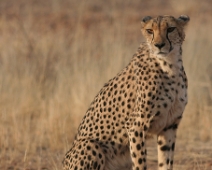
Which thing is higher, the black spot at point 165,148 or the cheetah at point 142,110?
the cheetah at point 142,110

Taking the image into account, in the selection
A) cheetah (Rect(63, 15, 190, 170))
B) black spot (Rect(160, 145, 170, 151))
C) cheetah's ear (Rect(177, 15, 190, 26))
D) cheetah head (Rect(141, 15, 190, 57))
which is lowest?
black spot (Rect(160, 145, 170, 151))

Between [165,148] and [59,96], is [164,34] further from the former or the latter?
[59,96]

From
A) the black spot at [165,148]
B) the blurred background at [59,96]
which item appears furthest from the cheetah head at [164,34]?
the blurred background at [59,96]

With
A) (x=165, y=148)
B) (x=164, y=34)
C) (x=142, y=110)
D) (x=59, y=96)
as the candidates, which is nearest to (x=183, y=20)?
(x=164, y=34)

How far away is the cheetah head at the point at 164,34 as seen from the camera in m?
3.95

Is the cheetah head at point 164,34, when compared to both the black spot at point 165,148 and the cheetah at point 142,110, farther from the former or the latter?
the black spot at point 165,148

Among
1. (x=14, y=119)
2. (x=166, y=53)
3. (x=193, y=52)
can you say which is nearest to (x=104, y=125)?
(x=166, y=53)

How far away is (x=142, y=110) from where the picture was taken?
4.12 metres

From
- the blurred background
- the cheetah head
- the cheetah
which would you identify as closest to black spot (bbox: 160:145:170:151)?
the cheetah

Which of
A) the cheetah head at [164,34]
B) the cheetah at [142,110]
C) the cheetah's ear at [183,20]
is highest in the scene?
the cheetah's ear at [183,20]

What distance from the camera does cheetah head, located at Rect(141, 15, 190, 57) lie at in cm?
395

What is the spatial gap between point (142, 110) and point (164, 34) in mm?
506

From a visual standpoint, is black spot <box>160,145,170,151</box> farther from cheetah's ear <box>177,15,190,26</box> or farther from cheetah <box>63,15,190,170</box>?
cheetah's ear <box>177,15,190,26</box>

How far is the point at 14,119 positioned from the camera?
6020mm
